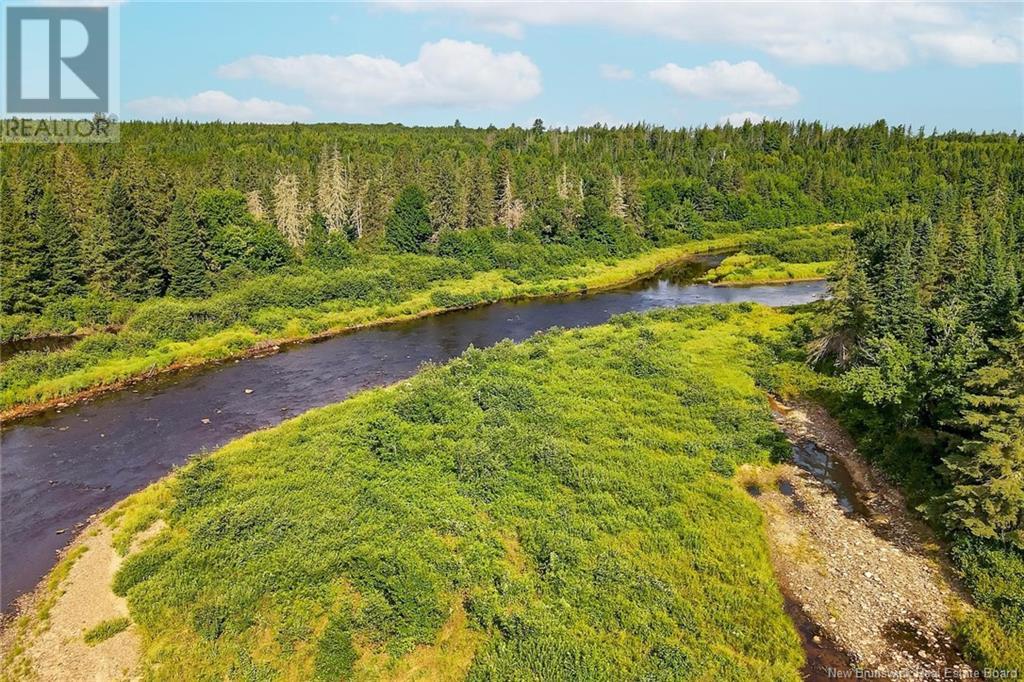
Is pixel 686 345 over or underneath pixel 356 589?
over

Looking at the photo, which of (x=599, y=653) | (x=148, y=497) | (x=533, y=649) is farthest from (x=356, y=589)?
(x=148, y=497)

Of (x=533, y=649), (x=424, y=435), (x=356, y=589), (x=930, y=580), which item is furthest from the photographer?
(x=424, y=435)

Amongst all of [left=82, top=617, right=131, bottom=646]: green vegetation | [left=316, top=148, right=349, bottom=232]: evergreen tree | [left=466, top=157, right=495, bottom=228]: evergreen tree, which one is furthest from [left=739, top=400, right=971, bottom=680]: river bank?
[left=466, top=157, right=495, bottom=228]: evergreen tree

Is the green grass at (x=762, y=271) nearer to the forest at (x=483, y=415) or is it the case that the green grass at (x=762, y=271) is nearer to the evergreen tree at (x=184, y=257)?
the forest at (x=483, y=415)

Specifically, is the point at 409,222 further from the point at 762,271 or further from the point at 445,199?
the point at 762,271

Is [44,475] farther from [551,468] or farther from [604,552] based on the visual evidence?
[604,552]

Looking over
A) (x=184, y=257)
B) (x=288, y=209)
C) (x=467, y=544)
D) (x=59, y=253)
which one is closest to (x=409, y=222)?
(x=288, y=209)

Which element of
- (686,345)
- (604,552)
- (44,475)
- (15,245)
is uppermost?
(15,245)

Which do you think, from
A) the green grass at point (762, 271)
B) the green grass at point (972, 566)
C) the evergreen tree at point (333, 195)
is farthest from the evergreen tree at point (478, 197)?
the green grass at point (972, 566)

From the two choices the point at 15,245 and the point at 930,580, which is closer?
the point at 930,580
